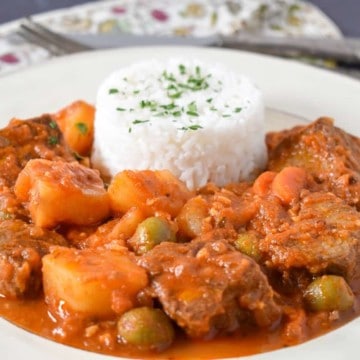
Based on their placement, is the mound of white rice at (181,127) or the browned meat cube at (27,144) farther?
the mound of white rice at (181,127)

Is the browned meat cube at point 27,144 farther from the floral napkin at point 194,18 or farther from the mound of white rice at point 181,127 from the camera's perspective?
the floral napkin at point 194,18

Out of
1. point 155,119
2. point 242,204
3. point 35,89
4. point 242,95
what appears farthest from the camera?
point 35,89

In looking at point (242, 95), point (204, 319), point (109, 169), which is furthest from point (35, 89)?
point (204, 319)

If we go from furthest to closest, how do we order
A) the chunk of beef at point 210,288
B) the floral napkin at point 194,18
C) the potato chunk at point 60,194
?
the floral napkin at point 194,18 < the potato chunk at point 60,194 < the chunk of beef at point 210,288

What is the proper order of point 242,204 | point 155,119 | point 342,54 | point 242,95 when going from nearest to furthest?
point 242,204 → point 155,119 → point 242,95 → point 342,54

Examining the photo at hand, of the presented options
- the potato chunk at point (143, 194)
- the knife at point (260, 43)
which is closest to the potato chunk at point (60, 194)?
the potato chunk at point (143, 194)

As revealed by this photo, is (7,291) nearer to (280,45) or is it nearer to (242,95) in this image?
(242,95)
